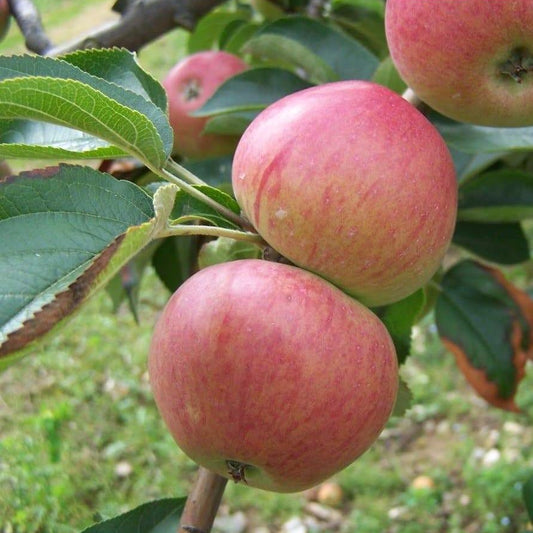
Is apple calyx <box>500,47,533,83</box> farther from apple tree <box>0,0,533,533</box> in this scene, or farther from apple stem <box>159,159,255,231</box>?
apple stem <box>159,159,255,231</box>

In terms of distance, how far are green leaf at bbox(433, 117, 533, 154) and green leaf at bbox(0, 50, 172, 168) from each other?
313 millimetres

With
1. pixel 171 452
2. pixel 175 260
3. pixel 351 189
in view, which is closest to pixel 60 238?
pixel 351 189

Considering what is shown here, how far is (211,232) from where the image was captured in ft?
1.86

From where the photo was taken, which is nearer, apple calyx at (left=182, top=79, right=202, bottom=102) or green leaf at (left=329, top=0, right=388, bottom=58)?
apple calyx at (left=182, top=79, right=202, bottom=102)

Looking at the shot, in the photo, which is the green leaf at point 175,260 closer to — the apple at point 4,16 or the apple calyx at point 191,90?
the apple calyx at point 191,90

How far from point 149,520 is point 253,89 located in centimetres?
51

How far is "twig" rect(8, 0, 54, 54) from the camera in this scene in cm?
111

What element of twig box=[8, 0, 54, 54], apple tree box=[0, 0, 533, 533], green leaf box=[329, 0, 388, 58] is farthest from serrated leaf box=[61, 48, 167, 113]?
green leaf box=[329, 0, 388, 58]

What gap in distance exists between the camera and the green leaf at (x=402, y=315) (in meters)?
0.73

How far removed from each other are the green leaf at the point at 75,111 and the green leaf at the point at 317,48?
0.37 m

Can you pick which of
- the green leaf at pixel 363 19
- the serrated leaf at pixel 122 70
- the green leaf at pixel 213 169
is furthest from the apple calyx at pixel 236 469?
the green leaf at pixel 363 19

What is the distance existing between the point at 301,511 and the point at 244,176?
1625 mm

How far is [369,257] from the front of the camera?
57 cm

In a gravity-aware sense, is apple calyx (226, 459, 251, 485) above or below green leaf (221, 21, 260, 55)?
above
